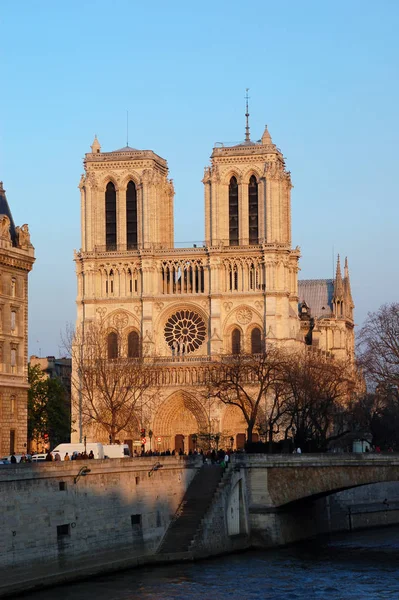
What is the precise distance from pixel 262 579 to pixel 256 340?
6538 cm

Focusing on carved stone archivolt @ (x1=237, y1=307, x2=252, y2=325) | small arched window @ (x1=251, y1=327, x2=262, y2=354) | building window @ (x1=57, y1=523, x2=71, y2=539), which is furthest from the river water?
carved stone archivolt @ (x1=237, y1=307, x2=252, y2=325)

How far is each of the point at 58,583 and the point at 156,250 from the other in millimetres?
71899

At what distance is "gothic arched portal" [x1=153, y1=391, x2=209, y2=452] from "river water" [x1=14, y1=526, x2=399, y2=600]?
177 ft

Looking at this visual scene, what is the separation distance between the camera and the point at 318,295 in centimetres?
14888

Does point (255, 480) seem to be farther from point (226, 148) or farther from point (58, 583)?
point (226, 148)

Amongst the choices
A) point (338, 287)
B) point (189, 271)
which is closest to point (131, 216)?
point (189, 271)

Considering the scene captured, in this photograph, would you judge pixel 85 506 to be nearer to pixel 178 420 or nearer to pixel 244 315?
pixel 244 315

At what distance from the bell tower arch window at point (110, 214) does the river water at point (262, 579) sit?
61.4 metres

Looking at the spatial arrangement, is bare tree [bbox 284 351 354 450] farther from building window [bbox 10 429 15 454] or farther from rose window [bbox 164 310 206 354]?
building window [bbox 10 429 15 454]

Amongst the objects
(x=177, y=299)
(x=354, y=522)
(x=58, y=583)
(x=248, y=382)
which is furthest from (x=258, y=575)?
(x=177, y=299)

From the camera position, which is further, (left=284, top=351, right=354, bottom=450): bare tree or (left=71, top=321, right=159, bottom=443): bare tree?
(left=71, top=321, right=159, bottom=443): bare tree

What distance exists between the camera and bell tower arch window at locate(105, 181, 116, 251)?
5032 inches

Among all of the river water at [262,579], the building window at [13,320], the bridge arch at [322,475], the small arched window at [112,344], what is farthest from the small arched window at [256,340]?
the river water at [262,579]

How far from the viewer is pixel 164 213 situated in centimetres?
12900
